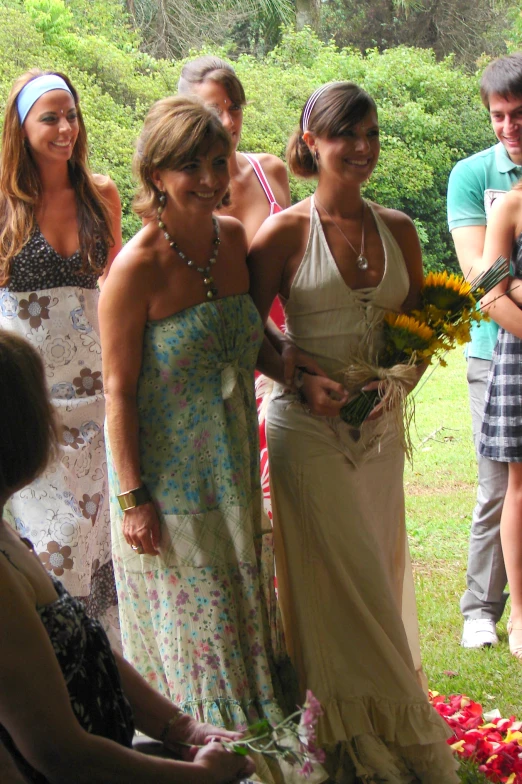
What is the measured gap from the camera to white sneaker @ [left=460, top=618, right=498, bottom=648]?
12.5ft

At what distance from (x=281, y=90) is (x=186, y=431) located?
554 centimetres

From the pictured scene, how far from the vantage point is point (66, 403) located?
11.0 feet

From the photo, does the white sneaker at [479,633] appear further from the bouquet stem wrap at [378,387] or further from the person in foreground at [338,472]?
the bouquet stem wrap at [378,387]

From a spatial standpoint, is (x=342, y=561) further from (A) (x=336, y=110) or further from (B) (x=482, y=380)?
(B) (x=482, y=380)

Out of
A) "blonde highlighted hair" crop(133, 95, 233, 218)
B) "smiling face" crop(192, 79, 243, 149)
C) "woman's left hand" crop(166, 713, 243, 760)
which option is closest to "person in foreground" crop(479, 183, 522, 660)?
"smiling face" crop(192, 79, 243, 149)

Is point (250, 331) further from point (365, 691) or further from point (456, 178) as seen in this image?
point (456, 178)

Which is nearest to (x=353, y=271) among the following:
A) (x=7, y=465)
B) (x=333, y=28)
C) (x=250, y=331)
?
(x=250, y=331)

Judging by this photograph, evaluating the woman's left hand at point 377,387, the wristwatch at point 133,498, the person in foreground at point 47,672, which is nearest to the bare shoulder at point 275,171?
the woman's left hand at point 377,387

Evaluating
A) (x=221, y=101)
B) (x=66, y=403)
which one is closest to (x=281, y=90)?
(x=221, y=101)

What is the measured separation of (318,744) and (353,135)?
1.68 meters

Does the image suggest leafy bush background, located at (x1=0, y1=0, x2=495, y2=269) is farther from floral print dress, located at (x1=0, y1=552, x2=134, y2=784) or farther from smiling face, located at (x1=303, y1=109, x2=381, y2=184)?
floral print dress, located at (x1=0, y1=552, x2=134, y2=784)

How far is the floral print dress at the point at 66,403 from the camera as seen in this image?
10.8 feet

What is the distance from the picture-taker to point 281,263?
2826 mm

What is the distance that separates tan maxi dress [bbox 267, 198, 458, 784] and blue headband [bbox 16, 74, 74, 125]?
1.13 metres
